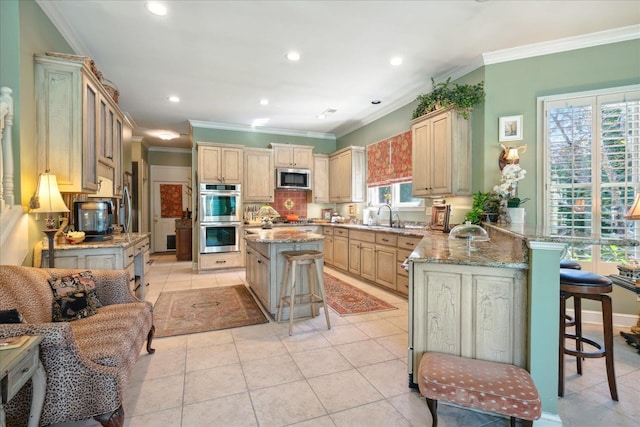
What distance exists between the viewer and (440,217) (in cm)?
392

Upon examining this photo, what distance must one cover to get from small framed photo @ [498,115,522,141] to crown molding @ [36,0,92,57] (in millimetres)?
4549

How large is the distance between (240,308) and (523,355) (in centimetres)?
285

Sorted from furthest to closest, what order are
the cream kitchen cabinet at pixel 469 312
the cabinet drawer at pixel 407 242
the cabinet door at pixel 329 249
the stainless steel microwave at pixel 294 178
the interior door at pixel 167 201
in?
1. the interior door at pixel 167 201
2. the stainless steel microwave at pixel 294 178
3. the cabinet door at pixel 329 249
4. the cabinet drawer at pixel 407 242
5. the cream kitchen cabinet at pixel 469 312

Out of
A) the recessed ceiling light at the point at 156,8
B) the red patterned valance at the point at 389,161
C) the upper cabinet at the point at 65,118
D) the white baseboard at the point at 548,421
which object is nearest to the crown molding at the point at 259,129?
the red patterned valance at the point at 389,161

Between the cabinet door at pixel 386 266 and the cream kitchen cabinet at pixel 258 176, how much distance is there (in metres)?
2.78

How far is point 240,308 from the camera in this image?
11.8ft

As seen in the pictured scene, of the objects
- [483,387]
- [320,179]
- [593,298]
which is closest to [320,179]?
[320,179]

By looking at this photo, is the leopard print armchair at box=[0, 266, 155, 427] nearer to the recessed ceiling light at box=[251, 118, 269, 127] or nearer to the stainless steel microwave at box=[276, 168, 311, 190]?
the stainless steel microwave at box=[276, 168, 311, 190]

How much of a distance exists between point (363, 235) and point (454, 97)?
2346mm

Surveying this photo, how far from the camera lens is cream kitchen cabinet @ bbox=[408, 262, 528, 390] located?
5.64 ft

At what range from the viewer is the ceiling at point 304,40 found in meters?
2.65

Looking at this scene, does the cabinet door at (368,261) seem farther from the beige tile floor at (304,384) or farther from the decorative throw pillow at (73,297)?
the decorative throw pillow at (73,297)

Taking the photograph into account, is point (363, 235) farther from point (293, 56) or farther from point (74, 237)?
point (74, 237)

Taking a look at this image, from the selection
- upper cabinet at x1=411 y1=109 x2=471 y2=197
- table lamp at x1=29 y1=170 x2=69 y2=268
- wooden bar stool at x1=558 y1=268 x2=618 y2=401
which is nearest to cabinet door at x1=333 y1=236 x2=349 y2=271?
upper cabinet at x1=411 y1=109 x2=471 y2=197
